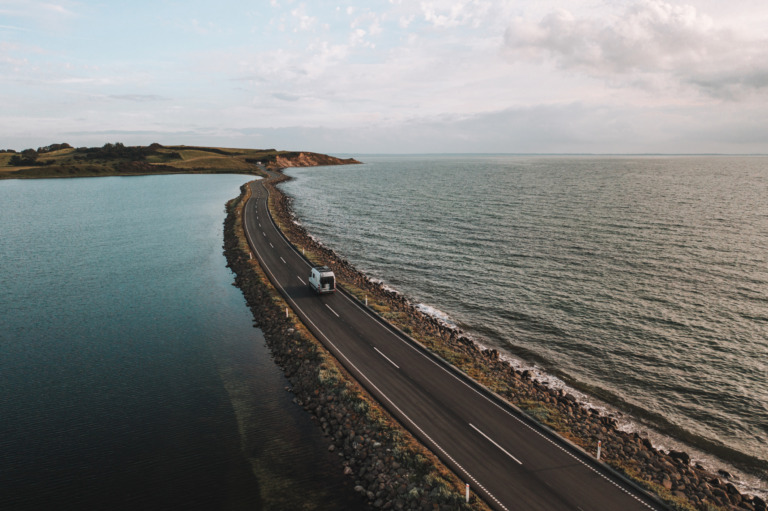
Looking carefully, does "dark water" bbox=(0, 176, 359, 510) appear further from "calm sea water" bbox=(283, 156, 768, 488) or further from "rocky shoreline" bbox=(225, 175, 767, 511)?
"calm sea water" bbox=(283, 156, 768, 488)

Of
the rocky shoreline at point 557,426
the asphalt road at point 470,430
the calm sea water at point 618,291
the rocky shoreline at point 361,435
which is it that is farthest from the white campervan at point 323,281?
the calm sea water at point 618,291

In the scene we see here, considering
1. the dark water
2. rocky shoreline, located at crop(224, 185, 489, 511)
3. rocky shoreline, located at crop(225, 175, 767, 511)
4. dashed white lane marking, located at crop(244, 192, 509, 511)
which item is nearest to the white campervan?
dashed white lane marking, located at crop(244, 192, 509, 511)

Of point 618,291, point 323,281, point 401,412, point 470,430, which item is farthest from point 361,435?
point 618,291

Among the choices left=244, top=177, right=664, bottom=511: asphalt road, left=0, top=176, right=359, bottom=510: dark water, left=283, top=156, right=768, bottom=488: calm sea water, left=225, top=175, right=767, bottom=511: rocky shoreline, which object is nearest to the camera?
left=244, top=177, right=664, bottom=511: asphalt road

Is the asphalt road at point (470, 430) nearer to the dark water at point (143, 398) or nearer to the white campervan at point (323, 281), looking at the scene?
the white campervan at point (323, 281)

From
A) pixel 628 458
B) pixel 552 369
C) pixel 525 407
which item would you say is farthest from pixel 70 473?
pixel 552 369

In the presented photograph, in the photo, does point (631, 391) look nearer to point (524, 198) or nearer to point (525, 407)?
point (525, 407)
